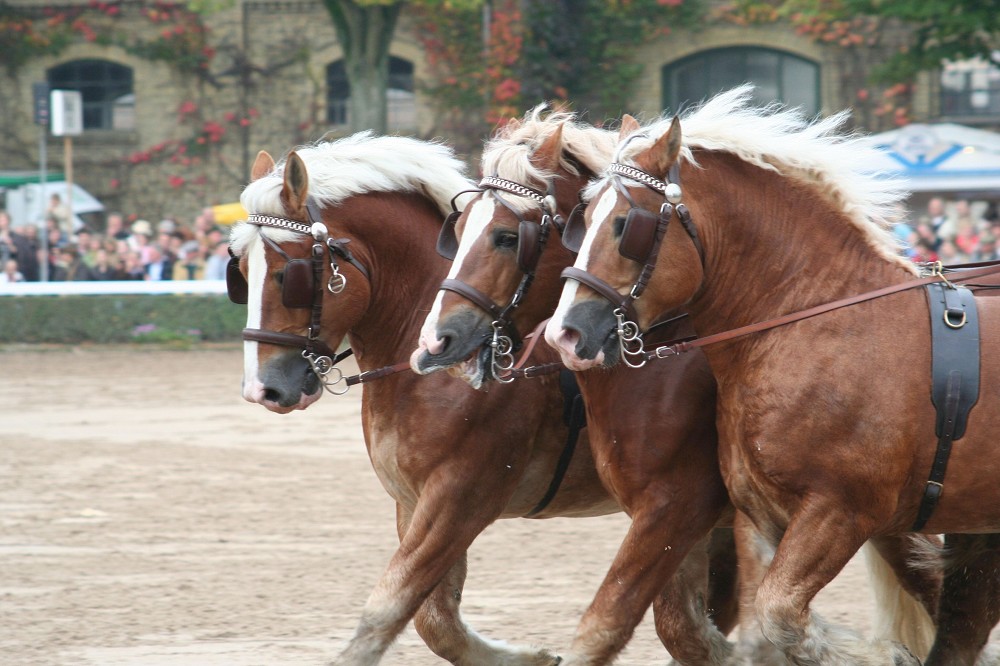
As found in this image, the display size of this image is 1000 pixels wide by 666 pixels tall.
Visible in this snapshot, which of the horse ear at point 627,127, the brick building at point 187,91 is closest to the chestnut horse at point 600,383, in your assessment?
the horse ear at point 627,127

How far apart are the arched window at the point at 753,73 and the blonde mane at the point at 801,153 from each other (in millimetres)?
19196

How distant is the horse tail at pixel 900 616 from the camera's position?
15.6 feet

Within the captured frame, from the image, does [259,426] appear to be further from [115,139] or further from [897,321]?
[115,139]

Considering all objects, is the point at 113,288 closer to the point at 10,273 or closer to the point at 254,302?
the point at 10,273

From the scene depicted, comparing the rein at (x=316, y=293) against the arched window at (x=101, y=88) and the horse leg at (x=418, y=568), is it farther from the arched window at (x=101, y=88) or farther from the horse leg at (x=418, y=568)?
the arched window at (x=101, y=88)

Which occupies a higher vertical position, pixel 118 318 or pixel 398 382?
pixel 398 382

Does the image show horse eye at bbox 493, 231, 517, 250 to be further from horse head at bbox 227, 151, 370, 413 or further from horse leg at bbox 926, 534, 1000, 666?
horse leg at bbox 926, 534, 1000, 666

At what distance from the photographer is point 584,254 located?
3721mm

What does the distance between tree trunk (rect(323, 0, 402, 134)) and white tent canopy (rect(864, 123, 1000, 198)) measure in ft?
25.6

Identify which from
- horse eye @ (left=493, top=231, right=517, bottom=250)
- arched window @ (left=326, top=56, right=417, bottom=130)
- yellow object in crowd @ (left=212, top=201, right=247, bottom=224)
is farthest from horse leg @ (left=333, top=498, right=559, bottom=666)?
arched window @ (left=326, top=56, right=417, bottom=130)

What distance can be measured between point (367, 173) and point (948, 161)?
13.5 meters

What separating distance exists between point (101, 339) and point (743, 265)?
13.8 meters

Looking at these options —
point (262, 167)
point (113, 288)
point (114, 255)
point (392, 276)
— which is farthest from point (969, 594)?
point (114, 255)

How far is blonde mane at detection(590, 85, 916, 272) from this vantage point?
391 cm
